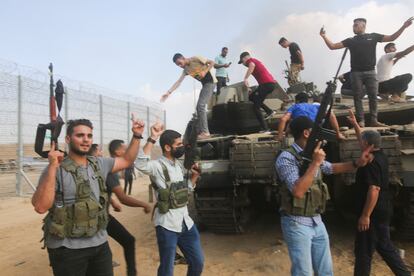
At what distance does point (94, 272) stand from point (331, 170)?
6.52 ft

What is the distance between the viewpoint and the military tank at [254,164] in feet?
15.9

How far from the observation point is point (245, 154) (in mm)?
5324

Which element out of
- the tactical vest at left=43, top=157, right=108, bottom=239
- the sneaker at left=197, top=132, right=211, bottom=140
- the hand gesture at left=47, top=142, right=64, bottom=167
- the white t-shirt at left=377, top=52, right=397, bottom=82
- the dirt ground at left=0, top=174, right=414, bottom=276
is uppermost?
the white t-shirt at left=377, top=52, right=397, bottom=82

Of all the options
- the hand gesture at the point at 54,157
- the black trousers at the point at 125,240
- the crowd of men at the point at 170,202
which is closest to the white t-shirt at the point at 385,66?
the crowd of men at the point at 170,202

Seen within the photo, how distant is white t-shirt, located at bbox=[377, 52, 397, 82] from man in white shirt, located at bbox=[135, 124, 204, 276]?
4.67 meters

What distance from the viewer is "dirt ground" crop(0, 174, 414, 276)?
5348 mm

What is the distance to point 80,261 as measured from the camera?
2957 mm

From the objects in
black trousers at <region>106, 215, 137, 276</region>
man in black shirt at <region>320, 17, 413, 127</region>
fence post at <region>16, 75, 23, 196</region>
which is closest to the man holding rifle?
black trousers at <region>106, 215, 137, 276</region>

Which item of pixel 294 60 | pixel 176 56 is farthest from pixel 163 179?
pixel 294 60

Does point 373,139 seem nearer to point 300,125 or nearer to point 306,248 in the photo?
point 300,125

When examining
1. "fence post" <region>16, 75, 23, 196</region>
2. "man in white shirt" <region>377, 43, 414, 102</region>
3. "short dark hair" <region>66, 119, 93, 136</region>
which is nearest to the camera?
"short dark hair" <region>66, 119, 93, 136</region>

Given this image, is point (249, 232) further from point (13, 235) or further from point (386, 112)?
point (13, 235)

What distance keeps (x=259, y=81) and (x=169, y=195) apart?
3999 mm

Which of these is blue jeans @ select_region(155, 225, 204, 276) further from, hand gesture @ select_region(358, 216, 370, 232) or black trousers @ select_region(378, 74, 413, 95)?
black trousers @ select_region(378, 74, 413, 95)
